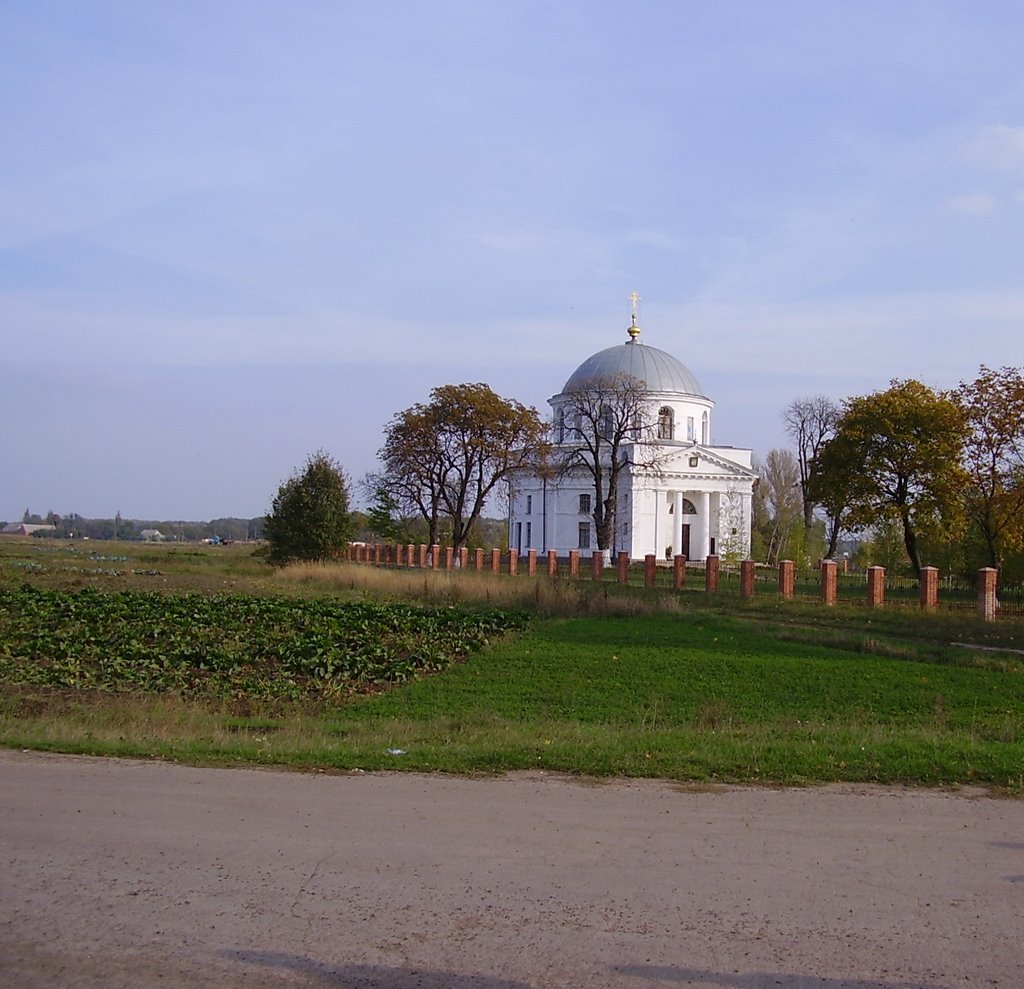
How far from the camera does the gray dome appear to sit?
7275 cm

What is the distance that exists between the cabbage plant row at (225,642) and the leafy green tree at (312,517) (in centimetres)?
1769

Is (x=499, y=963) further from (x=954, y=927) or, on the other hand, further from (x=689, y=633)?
(x=689, y=633)

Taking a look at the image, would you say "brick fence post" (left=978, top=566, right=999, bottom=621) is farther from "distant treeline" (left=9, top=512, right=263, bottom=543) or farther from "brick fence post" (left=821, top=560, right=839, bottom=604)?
"distant treeline" (left=9, top=512, right=263, bottom=543)

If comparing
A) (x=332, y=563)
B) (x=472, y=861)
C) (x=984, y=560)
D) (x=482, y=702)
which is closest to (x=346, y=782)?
(x=472, y=861)

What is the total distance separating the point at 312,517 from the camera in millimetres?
45062

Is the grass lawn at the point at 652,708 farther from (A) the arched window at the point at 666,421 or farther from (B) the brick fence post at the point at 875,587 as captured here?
(A) the arched window at the point at 666,421

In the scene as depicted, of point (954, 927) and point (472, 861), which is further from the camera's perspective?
point (472, 861)

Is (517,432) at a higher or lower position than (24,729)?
higher

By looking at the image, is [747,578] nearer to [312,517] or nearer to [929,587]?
[929,587]

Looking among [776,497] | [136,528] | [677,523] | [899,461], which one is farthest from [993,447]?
[136,528]

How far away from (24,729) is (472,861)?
6.75m

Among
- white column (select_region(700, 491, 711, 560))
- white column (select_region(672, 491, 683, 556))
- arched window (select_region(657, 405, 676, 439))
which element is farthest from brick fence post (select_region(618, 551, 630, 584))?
white column (select_region(700, 491, 711, 560))

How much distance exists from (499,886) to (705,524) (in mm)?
68550

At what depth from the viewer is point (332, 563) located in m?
43.3
